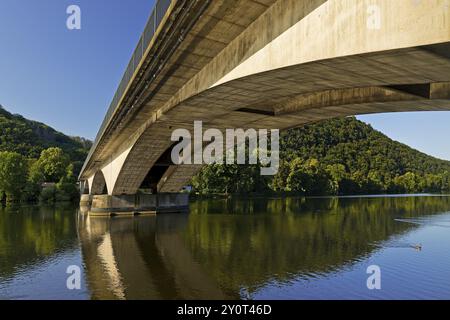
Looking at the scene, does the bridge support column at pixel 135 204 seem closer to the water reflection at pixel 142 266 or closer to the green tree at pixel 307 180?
the water reflection at pixel 142 266

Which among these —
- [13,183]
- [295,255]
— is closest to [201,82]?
[295,255]

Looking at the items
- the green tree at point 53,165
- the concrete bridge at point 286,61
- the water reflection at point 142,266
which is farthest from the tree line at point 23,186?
the concrete bridge at point 286,61

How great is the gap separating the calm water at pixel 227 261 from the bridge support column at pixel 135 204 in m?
10.0

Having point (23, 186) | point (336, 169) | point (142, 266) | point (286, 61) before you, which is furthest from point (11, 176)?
point (336, 169)

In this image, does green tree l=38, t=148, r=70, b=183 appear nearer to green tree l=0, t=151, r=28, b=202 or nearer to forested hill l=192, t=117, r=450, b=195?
green tree l=0, t=151, r=28, b=202

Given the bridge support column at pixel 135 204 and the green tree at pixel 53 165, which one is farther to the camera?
the green tree at pixel 53 165

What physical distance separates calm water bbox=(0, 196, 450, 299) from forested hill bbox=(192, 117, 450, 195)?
40.2m

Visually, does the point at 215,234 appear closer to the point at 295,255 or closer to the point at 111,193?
the point at 295,255

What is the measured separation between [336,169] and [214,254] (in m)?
112

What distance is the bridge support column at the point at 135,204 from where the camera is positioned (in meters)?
40.5

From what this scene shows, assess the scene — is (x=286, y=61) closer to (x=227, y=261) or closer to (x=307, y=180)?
(x=227, y=261)

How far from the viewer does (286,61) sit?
930 cm

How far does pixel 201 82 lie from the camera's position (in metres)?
14.5

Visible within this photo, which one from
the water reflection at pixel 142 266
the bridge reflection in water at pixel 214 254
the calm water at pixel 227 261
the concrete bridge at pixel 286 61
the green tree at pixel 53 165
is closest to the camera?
the concrete bridge at pixel 286 61
